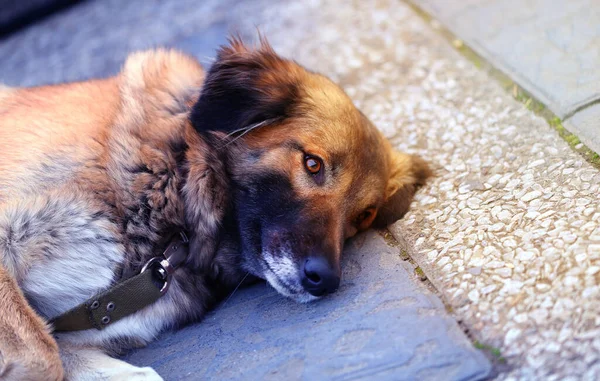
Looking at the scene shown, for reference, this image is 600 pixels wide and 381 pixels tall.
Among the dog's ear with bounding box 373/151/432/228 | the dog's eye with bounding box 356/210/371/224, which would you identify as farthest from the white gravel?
the dog's eye with bounding box 356/210/371/224

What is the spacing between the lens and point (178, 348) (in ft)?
10.0

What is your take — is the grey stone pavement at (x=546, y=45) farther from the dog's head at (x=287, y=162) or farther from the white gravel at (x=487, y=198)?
the dog's head at (x=287, y=162)

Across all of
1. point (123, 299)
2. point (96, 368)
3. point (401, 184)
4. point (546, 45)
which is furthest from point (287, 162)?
point (546, 45)

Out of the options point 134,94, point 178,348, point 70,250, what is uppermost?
point 134,94

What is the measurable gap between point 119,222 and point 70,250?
253 millimetres

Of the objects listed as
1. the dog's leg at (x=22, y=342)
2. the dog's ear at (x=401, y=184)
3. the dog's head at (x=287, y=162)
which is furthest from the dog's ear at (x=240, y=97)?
the dog's leg at (x=22, y=342)

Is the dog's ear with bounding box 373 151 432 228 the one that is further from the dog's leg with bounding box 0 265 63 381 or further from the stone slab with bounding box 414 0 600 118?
the dog's leg with bounding box 0 265 63 381

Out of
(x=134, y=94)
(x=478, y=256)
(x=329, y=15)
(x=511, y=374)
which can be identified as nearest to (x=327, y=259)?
(x=478, y=256)

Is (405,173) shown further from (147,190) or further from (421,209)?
(147,190)

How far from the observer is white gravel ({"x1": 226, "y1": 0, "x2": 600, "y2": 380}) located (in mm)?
2561

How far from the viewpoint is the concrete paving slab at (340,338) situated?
8.43ft

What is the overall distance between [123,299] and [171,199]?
52cm

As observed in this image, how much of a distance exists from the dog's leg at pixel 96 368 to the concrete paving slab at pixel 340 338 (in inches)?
4.2

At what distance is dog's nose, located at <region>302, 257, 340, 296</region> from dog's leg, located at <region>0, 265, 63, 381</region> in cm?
113
